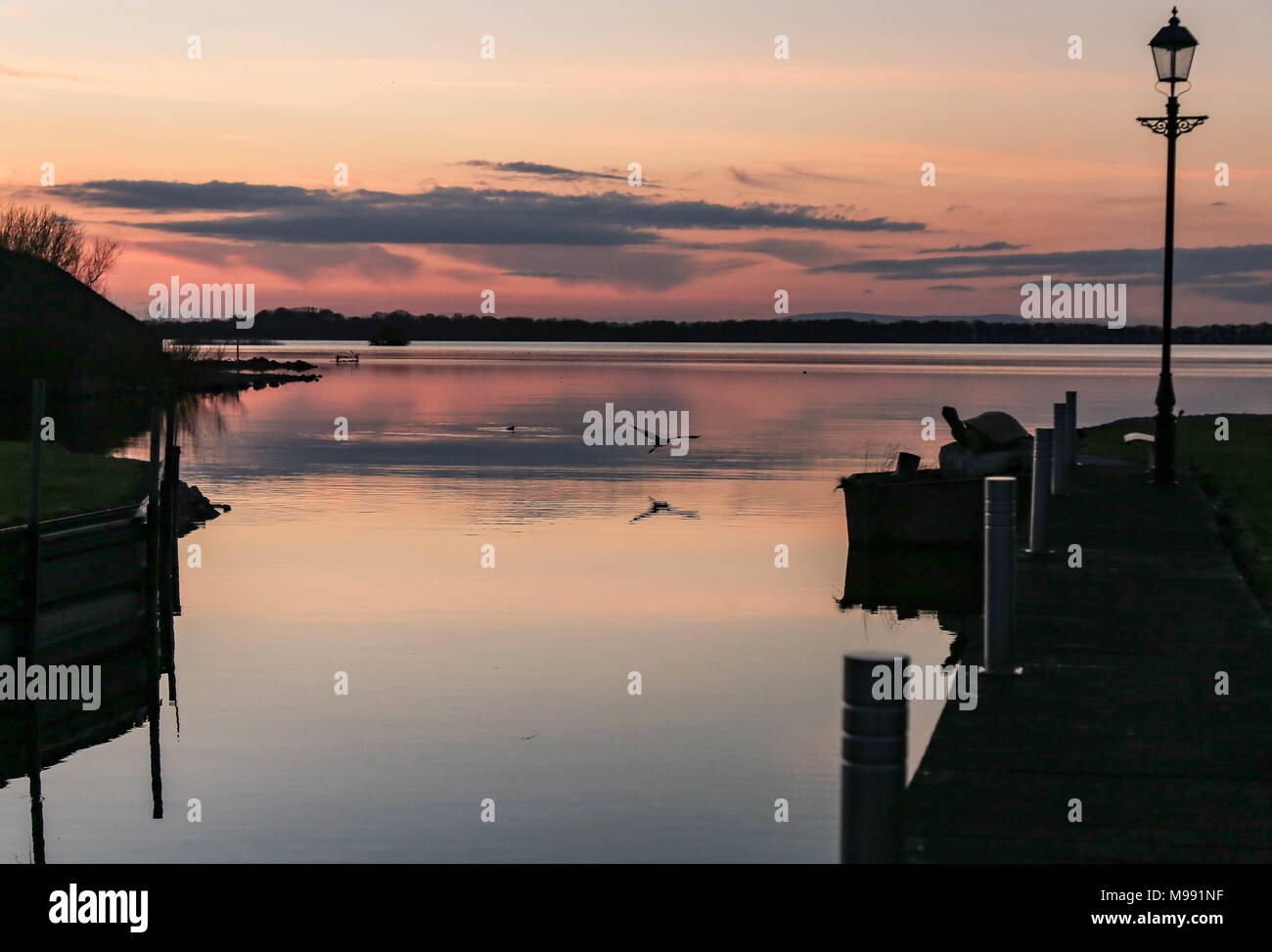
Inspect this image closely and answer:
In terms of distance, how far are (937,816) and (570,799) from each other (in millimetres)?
6372

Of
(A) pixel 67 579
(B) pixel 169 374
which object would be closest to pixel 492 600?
(A) pixel 67 579

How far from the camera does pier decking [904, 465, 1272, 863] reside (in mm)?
7527

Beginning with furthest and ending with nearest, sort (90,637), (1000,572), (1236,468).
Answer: (1236,468), (90,637), (1000,572)

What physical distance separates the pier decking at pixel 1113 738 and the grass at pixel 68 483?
1492cm

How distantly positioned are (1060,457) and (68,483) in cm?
1806

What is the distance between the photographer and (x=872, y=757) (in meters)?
5.65

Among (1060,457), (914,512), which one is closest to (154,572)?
(914,512)

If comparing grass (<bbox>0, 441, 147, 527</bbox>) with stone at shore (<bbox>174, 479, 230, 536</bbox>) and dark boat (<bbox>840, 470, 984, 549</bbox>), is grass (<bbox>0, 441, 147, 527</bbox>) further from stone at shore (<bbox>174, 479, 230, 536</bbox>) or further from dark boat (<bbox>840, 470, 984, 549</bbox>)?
dark boat (<bbox>840, 470, 984, 549</bbox>)

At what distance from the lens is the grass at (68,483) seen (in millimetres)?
23953

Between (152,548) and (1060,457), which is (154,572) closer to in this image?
(152,548)

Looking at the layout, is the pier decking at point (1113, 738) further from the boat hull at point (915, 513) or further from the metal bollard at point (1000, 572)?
the boat hull at point (915, 513)

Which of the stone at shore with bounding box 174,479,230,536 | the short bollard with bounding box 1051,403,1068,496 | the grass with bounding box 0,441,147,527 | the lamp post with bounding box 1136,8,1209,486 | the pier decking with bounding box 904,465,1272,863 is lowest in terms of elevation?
the stone at shore with bounding box 174,479,230,536

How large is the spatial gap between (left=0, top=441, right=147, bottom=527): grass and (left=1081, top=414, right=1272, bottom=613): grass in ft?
54.1

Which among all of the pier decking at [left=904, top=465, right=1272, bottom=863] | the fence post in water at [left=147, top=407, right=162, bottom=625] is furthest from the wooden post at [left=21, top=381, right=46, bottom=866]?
the pier decking at [left=904, top=465, right=1272, bottom=863]
